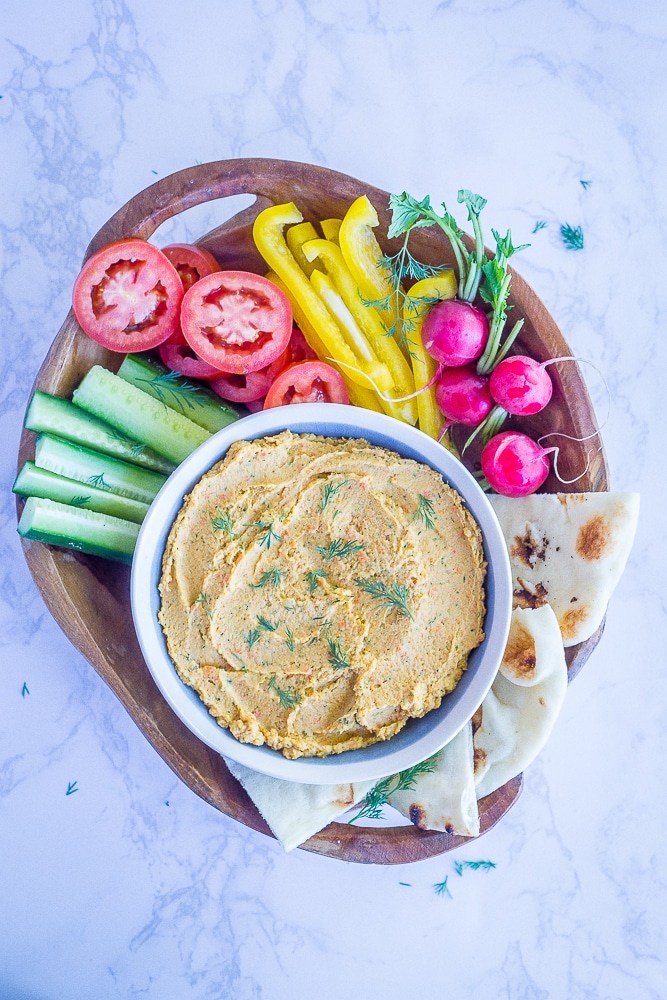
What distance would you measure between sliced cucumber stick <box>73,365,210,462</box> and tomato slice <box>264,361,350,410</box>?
12.0 inches

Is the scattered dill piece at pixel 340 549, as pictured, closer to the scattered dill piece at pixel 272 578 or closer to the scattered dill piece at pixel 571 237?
the scattered dill piece at pixel 272 578

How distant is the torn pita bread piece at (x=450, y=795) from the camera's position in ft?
8.99

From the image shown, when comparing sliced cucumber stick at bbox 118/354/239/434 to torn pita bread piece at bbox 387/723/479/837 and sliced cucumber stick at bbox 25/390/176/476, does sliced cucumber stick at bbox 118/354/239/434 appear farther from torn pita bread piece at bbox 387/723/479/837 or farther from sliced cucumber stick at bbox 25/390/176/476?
torn pita bread piece at bbox 387/723/479/837

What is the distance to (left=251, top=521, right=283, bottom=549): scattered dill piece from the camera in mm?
2557

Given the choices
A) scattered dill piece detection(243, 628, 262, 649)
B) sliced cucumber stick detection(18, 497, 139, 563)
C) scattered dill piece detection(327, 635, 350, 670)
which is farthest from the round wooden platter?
scattered dill piece detection(327, 635, 350, 670)

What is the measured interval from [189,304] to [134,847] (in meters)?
2.21

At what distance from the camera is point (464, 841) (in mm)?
2799

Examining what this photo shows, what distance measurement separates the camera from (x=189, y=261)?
294 cm

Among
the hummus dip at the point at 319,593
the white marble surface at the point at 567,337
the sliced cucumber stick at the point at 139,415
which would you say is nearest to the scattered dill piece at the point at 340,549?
the hummus dip at the point at 319,593

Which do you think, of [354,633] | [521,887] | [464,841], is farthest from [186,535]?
[521,887]

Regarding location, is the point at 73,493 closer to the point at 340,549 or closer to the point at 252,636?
the point at 252,636

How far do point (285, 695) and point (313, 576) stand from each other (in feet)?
1.26

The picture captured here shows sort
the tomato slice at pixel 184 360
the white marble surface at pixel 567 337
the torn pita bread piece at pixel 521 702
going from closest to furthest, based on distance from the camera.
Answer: the torn pita bread piece at pixel 521 702 < the tomato slice at pixel 184 360 < the white marble surface at pixel 567 337

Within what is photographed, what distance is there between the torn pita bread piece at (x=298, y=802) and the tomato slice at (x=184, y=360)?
1.34 meters
